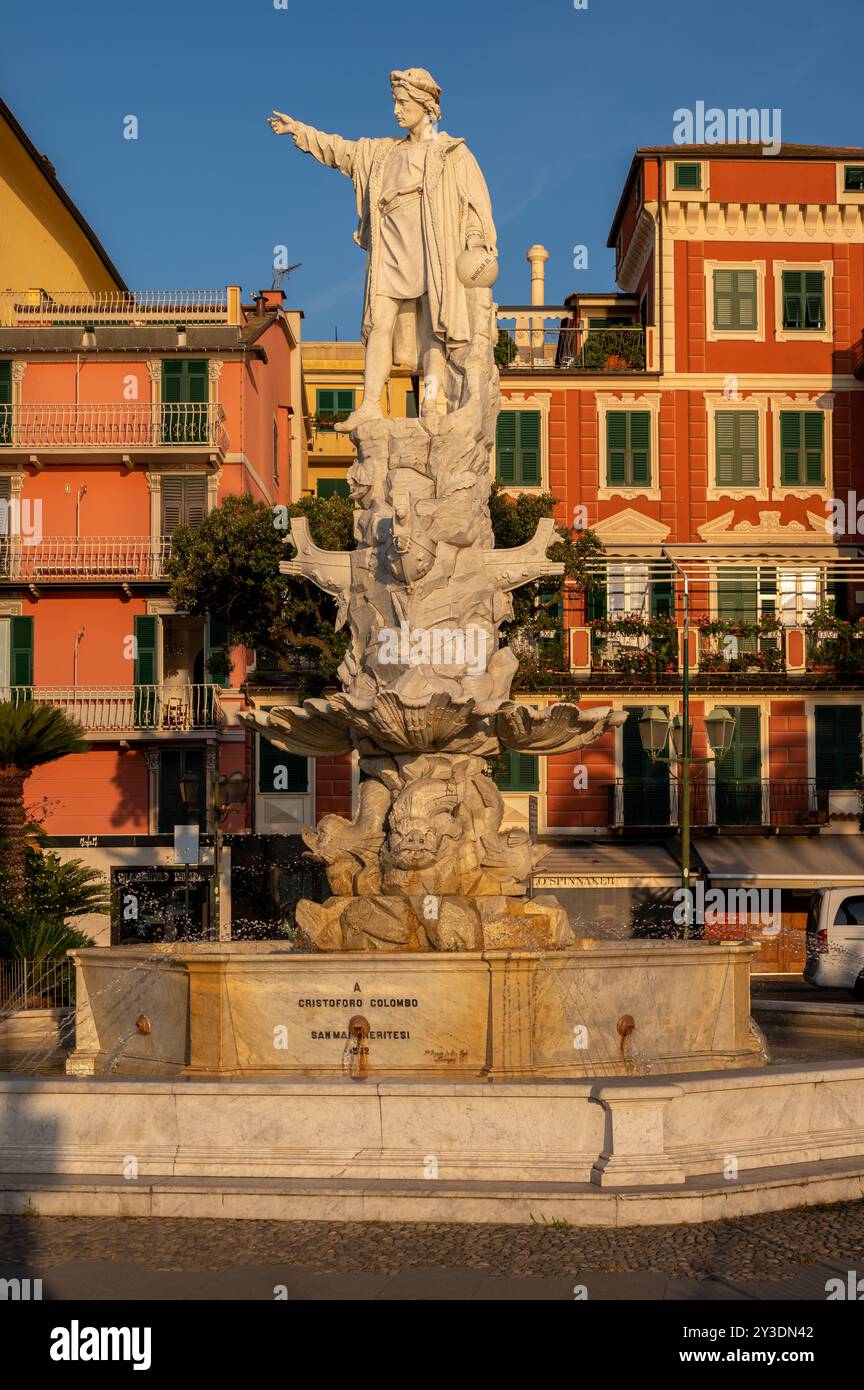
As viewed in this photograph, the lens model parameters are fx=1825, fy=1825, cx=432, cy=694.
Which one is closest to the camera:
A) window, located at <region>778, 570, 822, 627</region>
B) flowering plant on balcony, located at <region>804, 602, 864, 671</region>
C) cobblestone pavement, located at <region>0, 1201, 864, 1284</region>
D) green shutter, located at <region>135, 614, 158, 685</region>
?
cobblestone pavement, located at <region>0, 1201, 864, 1284</region>

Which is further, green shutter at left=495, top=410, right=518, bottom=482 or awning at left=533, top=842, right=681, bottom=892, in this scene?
green shutter at left=495, top=410, right=518, bottom=482

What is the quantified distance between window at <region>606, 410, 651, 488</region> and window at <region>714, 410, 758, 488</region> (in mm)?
1714

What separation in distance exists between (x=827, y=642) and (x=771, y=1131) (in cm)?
3103

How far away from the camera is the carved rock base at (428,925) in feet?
44.3

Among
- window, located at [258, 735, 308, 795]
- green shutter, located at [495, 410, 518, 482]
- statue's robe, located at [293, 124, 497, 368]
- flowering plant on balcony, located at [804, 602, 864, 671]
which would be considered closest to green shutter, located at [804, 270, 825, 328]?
flowering plant on balcony, located at [804, 602, 864, 671]

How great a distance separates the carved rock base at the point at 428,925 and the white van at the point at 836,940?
49.8 ft

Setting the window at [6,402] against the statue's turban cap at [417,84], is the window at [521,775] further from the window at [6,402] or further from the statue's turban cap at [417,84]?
the statue's turban cap at [417,84]

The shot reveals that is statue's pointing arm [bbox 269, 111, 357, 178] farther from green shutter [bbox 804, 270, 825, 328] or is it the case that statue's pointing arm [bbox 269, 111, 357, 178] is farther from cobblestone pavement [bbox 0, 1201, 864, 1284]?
green shutter [bbox 804, 270, 825, 328]

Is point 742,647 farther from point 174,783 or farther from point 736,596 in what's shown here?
point 174,783

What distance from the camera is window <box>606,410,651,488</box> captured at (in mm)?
43562

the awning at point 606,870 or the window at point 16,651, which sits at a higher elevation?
the window at point 16,651

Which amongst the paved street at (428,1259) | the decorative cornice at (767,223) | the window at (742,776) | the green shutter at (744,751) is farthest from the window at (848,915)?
the decorative cornice at (767,223)

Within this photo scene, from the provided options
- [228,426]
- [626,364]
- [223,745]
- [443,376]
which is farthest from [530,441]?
[443,376]

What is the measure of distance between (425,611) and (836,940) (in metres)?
16.7
